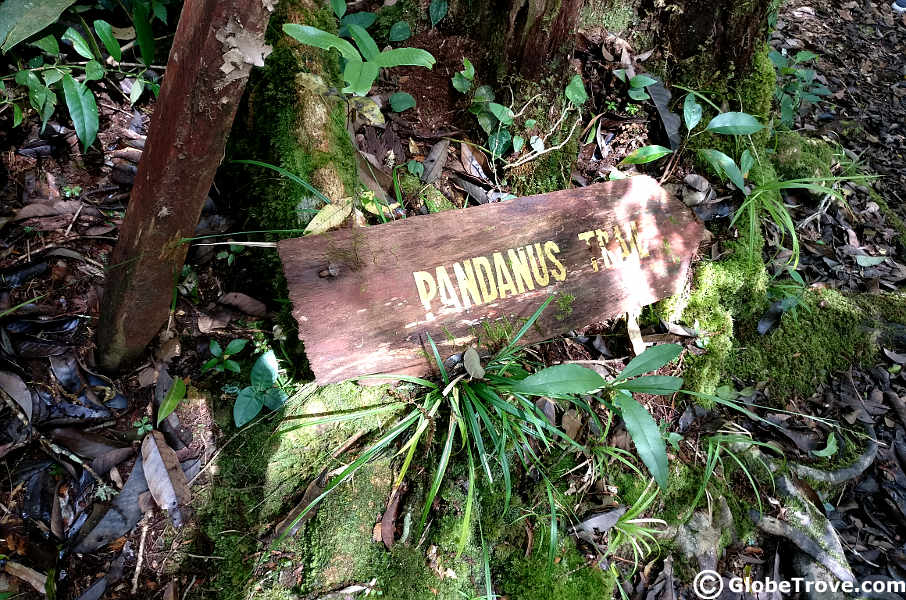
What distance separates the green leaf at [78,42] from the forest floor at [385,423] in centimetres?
16

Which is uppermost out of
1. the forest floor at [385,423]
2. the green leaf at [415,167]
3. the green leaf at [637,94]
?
the green leaf at [637,94]

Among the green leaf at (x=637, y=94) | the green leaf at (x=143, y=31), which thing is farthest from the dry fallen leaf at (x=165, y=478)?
the green leaf at (x=637, y=94)

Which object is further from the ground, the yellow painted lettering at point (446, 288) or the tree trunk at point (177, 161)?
the tree trunk at point (177, 161)

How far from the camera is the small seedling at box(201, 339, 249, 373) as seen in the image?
180cm

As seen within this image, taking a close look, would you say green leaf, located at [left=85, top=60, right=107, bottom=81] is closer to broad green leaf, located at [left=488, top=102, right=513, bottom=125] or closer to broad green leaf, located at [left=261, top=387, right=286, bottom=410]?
broad green leaf, located at [left=261, top=387, right=286, bottom=410]

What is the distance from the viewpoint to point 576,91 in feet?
7.72

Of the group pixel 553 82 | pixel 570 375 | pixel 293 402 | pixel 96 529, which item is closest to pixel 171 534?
pixel 96 529

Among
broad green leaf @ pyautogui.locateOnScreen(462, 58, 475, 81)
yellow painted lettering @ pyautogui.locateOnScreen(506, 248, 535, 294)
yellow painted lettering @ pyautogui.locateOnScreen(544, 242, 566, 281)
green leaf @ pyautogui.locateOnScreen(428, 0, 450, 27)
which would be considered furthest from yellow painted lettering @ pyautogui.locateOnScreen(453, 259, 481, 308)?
green leaf @ pyautogui.locateOnScreen(428, 0, 450, 27)

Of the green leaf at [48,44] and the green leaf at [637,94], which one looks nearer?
the green leaf at [48,44]

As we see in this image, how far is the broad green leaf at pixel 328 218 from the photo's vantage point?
1.76 metres

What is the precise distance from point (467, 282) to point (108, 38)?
1.56 m

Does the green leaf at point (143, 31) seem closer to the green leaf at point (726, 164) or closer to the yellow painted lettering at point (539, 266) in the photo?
the yellow painted lettering at point (539, 266)

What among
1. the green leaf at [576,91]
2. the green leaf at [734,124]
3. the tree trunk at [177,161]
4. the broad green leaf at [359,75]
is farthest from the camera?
the green leaf at [734,124]

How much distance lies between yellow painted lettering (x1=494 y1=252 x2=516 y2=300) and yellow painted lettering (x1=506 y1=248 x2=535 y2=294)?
0.03 meters
